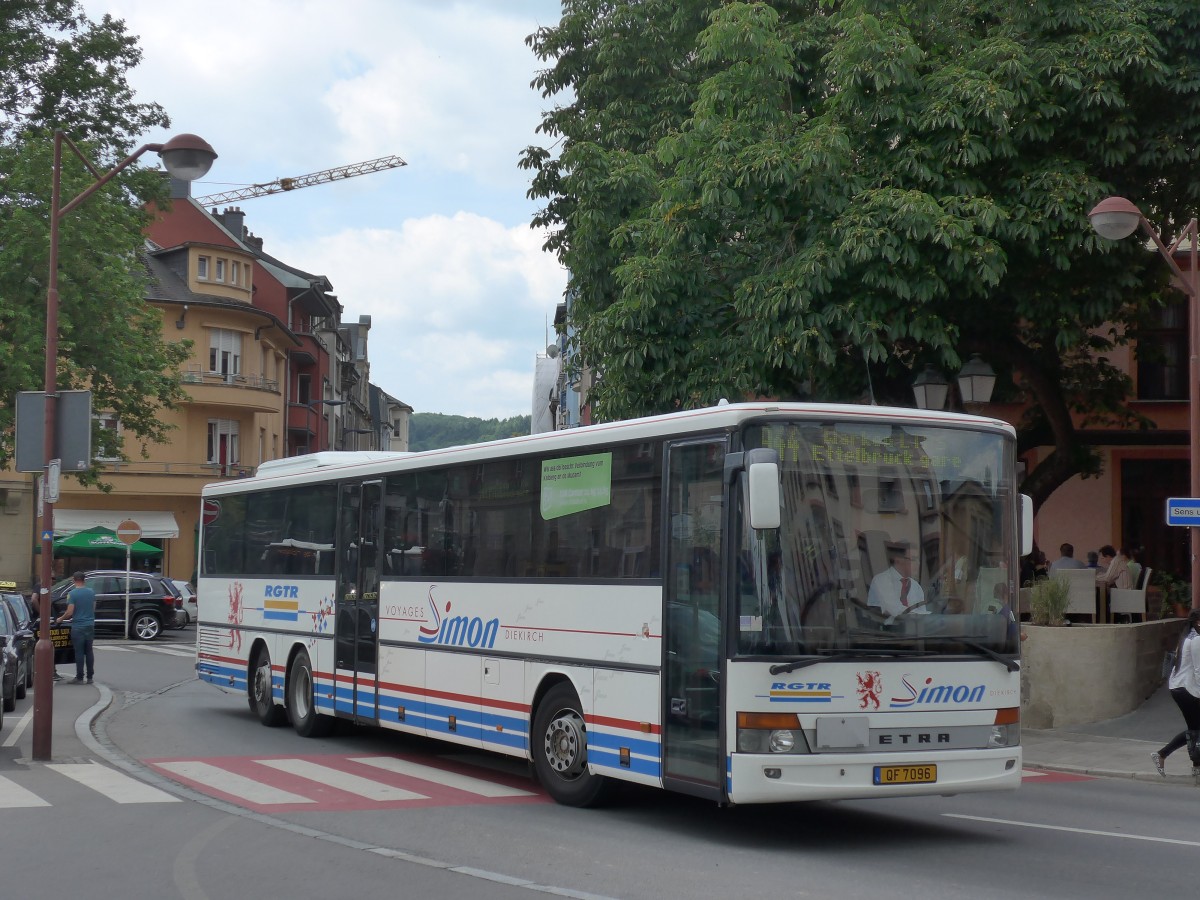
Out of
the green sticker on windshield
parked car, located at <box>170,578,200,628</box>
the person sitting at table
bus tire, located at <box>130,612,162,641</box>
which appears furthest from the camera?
parked car, located at <box>170,578,200,628</box>

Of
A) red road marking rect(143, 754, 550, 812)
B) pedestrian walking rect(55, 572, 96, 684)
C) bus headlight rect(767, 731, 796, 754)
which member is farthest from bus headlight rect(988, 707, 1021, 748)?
pedestrian walking rect(55, 572, 96, 684)

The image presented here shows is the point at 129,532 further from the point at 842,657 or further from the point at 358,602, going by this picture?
the point at 842,657

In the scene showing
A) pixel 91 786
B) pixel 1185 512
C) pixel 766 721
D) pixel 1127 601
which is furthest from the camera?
pixel 1127 601

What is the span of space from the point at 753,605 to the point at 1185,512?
9125 mm

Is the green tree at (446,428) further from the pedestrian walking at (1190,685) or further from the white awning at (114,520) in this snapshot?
the pedestrian walking at (1190,685)

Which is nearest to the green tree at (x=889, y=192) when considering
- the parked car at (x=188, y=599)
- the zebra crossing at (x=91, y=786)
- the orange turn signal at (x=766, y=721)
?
the orange turn signal at (x=766, y=721)

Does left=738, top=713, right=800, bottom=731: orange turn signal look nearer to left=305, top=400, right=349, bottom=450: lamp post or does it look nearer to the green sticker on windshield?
the green sticker on windshield

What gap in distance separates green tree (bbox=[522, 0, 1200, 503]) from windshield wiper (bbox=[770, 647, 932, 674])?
27.6ft

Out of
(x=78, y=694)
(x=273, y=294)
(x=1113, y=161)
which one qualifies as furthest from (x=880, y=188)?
(x=273, y=294)

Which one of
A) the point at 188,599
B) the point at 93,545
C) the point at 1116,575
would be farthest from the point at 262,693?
the point at 93,545

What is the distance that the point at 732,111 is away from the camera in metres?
20.1

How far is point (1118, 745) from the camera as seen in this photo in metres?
17.2

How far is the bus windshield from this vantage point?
9.62 m

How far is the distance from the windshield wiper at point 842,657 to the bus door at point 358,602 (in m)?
6.57
